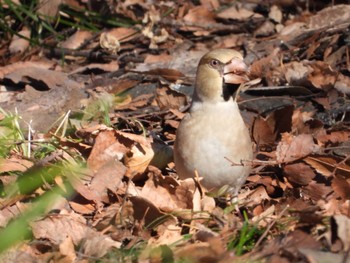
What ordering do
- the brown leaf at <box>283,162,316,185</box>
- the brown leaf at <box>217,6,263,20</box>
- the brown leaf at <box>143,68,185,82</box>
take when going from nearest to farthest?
the brown leaf at <box>283,162,316,185</box> → the brown leaf at <box>143,68,185,82</box> → the brown leaf at <box>217,6,263,20</box>

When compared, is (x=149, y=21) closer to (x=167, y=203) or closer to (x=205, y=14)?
(x=205, y=14)

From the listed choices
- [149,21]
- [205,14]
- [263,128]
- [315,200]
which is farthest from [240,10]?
[315,200]

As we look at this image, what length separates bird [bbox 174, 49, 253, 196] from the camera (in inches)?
176

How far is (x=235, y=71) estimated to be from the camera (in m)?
4.49

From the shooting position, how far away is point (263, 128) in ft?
17.9

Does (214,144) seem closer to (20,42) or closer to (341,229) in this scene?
(341,229)

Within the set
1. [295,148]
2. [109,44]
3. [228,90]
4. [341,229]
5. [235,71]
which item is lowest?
[109,44]

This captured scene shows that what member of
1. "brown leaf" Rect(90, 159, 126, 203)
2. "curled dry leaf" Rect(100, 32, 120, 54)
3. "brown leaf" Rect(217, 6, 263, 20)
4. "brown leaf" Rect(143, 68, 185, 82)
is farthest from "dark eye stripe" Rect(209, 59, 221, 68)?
"brown leaf" Rect(217, 6, 263, 20)

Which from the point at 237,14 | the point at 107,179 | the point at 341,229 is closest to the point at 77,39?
the point at 237,14

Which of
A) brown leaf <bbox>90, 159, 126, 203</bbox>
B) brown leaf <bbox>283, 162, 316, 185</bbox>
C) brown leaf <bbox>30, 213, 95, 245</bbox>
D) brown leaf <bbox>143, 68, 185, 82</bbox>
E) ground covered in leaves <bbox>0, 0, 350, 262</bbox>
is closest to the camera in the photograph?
ground covered in leaves <bbox>0, 0, 350, 262</bbox>

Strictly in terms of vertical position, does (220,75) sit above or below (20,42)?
above

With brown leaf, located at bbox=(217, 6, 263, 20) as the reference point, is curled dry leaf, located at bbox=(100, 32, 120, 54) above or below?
below

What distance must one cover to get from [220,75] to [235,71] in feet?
0.31

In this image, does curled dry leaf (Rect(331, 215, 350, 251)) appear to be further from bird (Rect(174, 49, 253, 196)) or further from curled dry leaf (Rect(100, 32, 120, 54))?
curled dry leaf (Rect(100, 32, 120, 54))
